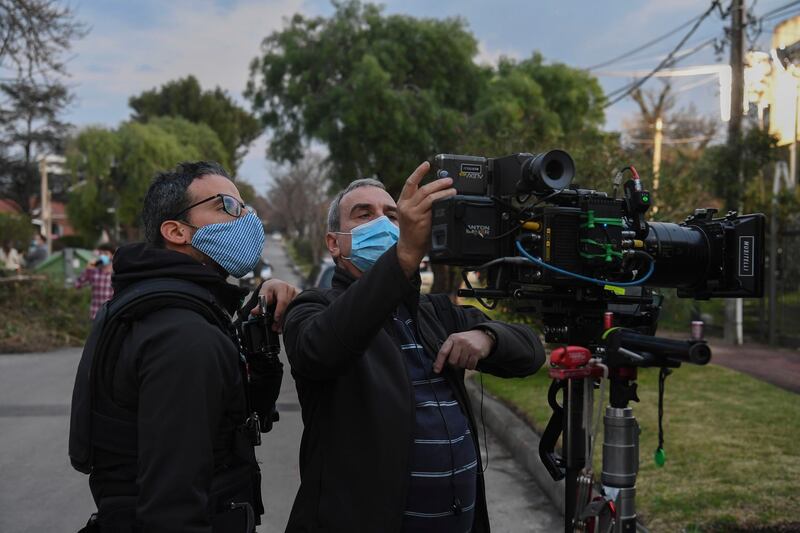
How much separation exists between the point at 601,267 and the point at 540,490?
3.74m

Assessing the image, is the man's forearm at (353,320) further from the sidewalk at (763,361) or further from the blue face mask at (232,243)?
the sidewalk at (763,361)

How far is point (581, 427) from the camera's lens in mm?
2273

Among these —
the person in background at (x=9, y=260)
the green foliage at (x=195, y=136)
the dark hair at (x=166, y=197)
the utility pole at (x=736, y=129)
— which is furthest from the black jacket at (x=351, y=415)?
the green foliage at (x=195, y=136)

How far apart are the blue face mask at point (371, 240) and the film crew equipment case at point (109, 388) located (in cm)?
60

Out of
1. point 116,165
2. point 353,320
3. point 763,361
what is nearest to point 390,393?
point 353,320

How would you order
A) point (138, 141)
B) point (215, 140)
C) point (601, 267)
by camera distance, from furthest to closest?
point (215, 140) → point (138, 141) → point (601, 267)

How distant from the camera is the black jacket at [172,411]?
5.90 ft

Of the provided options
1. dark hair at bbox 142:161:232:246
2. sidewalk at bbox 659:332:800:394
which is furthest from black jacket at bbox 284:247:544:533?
sidewalk at bbox 659:332:800:394

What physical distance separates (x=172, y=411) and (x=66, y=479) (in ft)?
15.5

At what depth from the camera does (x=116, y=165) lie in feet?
111

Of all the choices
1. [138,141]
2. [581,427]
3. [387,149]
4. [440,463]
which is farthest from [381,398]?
[138,141]

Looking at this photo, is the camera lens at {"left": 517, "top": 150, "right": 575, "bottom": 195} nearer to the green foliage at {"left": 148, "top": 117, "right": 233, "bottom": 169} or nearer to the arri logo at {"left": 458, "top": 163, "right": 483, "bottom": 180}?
the arri logo at {"left": 458, "top": 163, "right": 483, "bottom": 180}

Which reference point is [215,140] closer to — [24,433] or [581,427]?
[24,433]

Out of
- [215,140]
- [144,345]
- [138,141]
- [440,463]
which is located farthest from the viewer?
[215,140]
